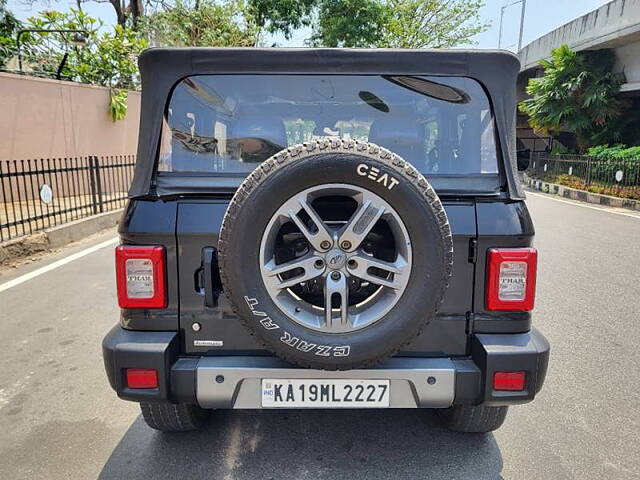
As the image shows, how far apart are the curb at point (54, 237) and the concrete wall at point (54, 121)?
3.73 metres

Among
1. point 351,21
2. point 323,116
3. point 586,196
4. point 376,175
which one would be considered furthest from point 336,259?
point 351,21

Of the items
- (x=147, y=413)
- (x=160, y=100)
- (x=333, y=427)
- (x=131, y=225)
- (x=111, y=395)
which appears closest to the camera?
(x=131, y=225)

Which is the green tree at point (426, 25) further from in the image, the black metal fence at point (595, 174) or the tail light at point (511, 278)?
the tail light at point (511, 278)

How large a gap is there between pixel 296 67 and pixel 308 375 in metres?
1.45

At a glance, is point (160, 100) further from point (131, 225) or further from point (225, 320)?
point (225, 320)

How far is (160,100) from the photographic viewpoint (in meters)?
2.33

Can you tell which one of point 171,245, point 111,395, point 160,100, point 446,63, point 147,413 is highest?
point 446,63

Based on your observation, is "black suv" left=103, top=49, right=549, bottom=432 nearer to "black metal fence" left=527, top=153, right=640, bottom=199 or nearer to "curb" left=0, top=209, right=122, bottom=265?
"curb" left=0, top=209, right=122, bottom=265

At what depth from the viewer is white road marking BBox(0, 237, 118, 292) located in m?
5.79

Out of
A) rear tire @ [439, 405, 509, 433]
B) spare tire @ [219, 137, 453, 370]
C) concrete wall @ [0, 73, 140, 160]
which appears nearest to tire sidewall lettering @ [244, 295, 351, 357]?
spare tire @ [219, 137, 453, 370]

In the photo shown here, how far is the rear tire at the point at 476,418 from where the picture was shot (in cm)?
260

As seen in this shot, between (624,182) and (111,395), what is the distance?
1550 cm

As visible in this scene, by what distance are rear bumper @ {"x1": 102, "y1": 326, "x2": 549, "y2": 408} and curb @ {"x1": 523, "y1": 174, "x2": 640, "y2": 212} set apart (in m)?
13.0

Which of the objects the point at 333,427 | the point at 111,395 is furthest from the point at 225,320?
the point at 111,395
